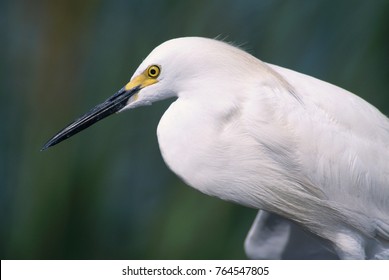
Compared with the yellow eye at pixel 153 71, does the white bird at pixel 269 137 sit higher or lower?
lower

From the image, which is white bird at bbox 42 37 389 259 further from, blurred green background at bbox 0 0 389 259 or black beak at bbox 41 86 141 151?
blurred green background at bbox 0 0 389 259

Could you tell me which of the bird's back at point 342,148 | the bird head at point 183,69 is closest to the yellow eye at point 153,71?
the bird head at point 183,69

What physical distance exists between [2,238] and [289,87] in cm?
127

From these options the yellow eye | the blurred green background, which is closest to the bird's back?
the yellow eye

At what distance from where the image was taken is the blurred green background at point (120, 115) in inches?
75.8

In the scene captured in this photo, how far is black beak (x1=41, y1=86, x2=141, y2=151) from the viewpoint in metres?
1.24

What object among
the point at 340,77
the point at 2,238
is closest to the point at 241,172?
the point at 340,77

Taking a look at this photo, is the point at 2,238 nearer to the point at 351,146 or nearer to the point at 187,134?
the point at 187,134

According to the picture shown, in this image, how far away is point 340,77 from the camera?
1.92m

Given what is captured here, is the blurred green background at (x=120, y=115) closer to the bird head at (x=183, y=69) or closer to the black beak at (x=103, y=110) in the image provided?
the black beak at (x=103, y=110)

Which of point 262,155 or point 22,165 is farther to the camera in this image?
point 22,165

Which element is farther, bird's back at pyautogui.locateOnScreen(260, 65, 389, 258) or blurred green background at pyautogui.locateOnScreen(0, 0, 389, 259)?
blurred green background at pyautogui.locateOnScreen(0, 0, 389, 259)

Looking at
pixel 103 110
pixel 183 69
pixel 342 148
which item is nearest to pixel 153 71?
pixel 183 69

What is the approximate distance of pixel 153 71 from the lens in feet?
3.91
